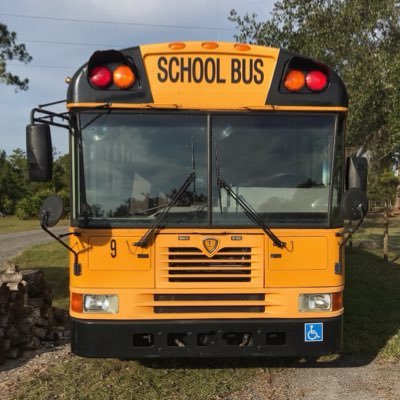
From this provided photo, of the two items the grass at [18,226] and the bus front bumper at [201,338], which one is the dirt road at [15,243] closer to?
the grass at [18,226]

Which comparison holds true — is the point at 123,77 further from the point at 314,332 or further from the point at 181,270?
the point at 314,332

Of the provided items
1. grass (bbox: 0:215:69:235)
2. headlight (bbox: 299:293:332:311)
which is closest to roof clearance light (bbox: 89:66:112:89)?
headlight (bbox: 299:293:332:311)

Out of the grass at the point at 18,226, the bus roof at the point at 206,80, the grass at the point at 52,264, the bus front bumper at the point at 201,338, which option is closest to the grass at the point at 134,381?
the bus front bumper at the point at 201,338

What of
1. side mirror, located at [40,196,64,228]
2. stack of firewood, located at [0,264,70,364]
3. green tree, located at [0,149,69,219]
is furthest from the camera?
green tree, located at [0,149,69,219]

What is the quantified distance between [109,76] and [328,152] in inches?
74.7

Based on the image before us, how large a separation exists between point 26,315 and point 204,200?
9.01 ft

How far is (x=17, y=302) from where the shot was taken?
538cm

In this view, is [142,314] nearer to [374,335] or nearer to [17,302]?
[17,302]

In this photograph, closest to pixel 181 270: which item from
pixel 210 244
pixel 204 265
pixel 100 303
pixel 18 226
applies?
pixel 204 265

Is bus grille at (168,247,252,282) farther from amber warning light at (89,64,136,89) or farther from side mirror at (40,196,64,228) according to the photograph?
amber warning light at (89,64,136,89)

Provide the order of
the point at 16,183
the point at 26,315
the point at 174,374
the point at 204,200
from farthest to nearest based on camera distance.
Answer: the point at 16,183 < the point at 26,315 < the point at 174,374 < the point at 204,200

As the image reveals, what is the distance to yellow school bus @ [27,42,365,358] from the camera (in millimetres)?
3963

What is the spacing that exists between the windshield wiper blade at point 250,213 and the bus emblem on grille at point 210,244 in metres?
0.34

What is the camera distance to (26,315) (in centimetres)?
554
